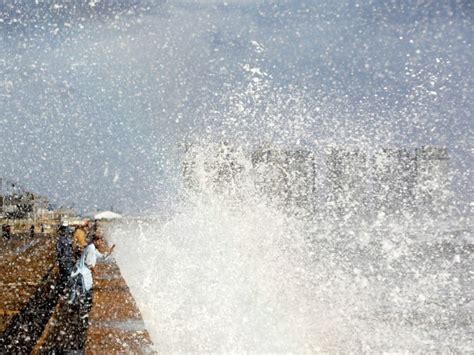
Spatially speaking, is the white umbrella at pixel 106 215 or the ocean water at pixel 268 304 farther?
the white umbrella at pixel 106 215

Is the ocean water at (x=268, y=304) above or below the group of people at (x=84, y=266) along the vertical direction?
below

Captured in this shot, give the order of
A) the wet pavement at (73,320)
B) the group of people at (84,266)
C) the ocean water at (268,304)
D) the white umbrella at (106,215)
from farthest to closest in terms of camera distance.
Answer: the white umbrella at (106,215) → the ocean water at (268,304) → the group of people at (84,266) → the wet pavement at (73,320)

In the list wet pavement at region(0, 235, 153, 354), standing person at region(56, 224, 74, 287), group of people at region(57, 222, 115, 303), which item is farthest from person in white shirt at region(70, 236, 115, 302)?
standing person at region(56, 224, 74, 287)

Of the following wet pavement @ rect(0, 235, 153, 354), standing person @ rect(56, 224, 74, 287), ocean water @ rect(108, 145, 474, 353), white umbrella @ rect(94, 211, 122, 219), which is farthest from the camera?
white umbrella @ rect(94, 211, 122, 219)

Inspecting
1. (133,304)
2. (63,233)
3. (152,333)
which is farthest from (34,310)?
(63,233)

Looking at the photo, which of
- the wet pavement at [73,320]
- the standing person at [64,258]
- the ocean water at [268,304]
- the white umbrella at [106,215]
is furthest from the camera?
the white umbrella at [106,215]

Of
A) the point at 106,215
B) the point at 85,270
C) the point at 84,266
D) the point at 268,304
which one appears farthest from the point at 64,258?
the point at 106,215

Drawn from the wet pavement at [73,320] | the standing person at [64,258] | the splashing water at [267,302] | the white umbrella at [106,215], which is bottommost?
the white umbrella at [106,215]

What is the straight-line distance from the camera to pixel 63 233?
1184 cm

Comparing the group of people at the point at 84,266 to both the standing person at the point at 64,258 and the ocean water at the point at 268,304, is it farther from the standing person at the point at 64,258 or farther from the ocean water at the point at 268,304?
the ocean water at the point at 268,304

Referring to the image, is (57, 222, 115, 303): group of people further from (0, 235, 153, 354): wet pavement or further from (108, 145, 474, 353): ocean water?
(108, 145, 474, 353): ocean water

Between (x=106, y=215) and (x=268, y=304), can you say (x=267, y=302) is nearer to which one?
(x=268, y=304)

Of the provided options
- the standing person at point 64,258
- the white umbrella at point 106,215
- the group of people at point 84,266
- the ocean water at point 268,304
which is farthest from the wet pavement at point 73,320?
the white umbrella at point 106,215

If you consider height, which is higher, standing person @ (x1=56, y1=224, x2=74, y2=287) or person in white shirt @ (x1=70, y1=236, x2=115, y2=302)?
person in white shirt @ (x1=70, y1=236, x2=115, y2=302)
